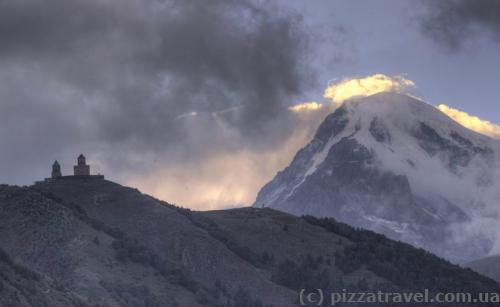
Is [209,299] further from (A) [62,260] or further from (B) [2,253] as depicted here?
(B) [2,253]

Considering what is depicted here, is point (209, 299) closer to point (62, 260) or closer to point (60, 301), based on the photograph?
point (62, 260)

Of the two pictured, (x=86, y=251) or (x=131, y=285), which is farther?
(x=86, y=251)

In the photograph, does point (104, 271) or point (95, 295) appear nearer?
point (95, 295)

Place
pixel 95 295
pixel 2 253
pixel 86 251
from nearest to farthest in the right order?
pixel 2 253
pixel 95 295
pixel 86 251

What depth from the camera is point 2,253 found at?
148 m

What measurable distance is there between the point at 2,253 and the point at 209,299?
5751cm

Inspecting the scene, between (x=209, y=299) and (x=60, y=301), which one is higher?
(x=209, y=299)

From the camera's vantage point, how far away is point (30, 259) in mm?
191125

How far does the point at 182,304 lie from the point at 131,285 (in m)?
10.4

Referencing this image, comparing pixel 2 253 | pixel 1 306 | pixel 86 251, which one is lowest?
pixel 1 306

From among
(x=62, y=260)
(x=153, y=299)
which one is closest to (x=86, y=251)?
(x=62, y=260)

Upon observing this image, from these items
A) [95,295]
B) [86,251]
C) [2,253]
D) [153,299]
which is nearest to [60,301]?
[2,253]

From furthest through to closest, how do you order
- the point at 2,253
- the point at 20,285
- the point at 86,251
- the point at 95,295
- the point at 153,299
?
the point at 86,251
the point at 153,299
the point at 95,295
the point at 2,253
the point at 20,285

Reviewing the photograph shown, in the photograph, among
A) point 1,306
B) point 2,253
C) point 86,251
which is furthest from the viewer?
point 86,251
